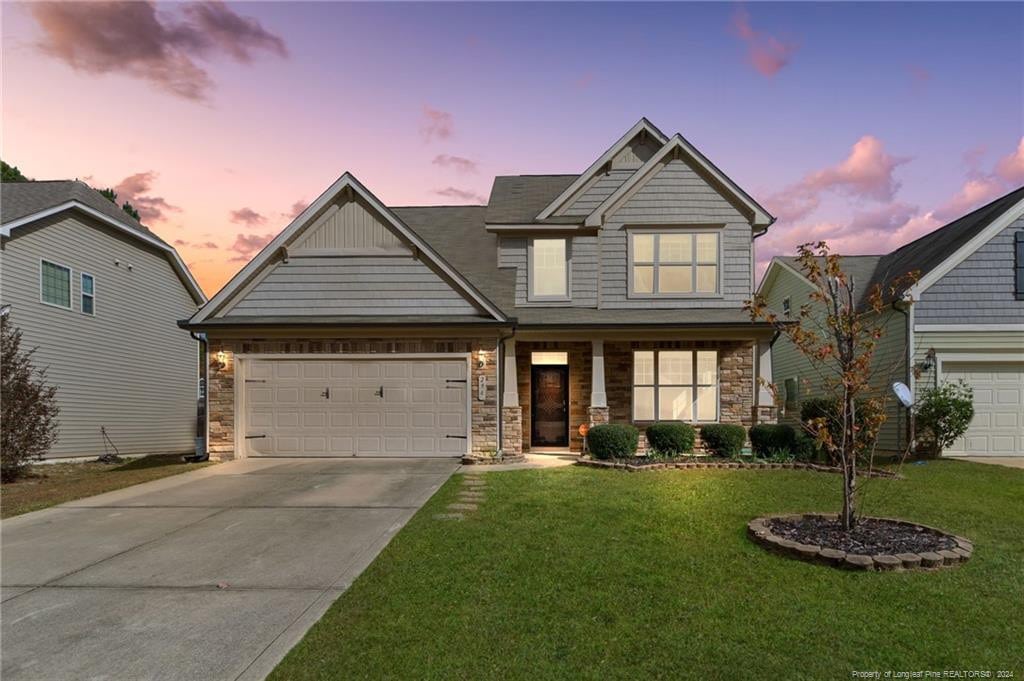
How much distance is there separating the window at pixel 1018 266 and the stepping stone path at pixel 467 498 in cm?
1411

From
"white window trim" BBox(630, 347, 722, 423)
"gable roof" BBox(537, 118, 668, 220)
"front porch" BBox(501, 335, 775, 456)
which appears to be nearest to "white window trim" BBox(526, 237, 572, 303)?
"gable roof" BBox(537, 118, 668, 220)

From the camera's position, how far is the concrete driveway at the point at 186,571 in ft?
13.5

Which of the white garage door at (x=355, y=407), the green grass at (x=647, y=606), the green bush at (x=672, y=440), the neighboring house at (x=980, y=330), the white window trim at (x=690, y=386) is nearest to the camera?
the green grass at (x=647, y=606)

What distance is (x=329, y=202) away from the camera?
14141 millimetres

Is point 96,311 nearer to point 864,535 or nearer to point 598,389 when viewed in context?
point 598,389

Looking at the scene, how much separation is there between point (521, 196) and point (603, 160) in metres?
2.60

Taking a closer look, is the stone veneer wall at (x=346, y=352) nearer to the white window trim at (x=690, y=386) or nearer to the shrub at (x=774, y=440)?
the white window trim at (x=690, y=386)

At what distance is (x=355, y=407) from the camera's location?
1370cm

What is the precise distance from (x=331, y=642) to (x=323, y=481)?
685 centimetres

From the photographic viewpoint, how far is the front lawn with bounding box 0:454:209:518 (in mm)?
9688

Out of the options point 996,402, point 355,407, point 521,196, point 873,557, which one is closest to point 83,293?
point 355,407

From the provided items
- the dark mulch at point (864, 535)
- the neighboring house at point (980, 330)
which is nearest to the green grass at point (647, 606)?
the dark mulch at point (864, 535)

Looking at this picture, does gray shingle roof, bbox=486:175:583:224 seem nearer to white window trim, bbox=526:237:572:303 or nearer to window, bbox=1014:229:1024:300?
white window trim, bbox=526:237:572:303

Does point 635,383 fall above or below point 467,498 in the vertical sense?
above
